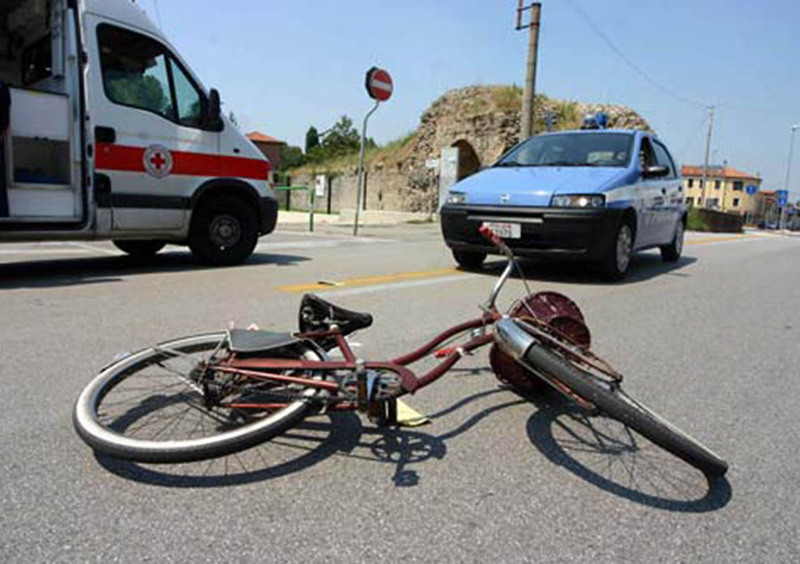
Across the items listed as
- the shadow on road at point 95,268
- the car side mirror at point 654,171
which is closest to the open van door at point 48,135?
the shadow on road at point 95,268

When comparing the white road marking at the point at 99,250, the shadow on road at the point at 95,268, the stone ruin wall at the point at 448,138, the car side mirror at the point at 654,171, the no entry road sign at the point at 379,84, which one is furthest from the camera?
the stone ruin wall at the point at 448,138

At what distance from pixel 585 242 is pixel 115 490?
537 cm

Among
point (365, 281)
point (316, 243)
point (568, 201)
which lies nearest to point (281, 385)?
point (365, 281)

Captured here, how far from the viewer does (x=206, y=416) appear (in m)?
2.52

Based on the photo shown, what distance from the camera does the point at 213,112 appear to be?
6980 millimetres

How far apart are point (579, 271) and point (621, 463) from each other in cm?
578

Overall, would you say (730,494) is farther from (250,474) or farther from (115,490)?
(115,490)

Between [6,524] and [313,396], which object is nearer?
[6,524]

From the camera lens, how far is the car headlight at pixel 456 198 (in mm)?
7068

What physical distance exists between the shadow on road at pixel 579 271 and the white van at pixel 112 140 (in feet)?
10.8

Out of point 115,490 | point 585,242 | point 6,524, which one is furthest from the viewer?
point 585,242

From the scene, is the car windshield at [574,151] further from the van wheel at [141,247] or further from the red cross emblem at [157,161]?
the van wheel at [141,247]

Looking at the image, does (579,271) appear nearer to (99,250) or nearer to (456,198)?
(456,198)

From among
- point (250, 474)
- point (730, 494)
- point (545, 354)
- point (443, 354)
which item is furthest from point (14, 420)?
point (730, 494)
